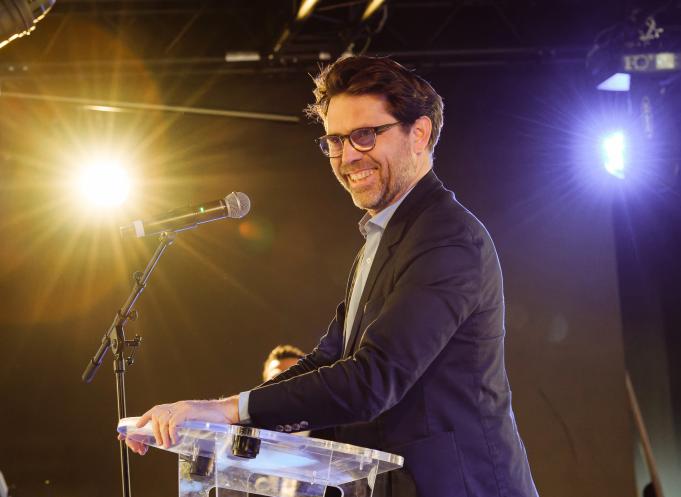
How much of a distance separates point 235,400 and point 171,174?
18.6 ft

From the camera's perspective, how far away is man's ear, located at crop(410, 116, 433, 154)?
238cm

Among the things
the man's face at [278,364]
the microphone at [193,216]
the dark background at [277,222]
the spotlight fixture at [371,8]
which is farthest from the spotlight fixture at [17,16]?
the dark background at [277,222]

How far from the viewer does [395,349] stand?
192 cm

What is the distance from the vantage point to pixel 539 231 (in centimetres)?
766

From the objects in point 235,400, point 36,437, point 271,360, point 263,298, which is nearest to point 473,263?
point 235,400

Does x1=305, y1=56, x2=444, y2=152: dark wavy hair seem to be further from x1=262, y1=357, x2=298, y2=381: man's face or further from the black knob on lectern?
x1=262, y1=357, x2=298, y2=381: man's face

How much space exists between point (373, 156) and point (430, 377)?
0.66m

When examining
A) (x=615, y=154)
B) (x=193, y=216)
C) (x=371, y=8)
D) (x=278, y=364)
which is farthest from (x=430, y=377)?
(x=615, y=154)

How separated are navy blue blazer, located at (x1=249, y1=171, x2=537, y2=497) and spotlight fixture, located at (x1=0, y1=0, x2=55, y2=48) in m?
1.40

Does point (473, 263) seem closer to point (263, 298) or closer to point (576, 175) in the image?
point (263, 298)

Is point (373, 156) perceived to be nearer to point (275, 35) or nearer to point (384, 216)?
point (384, 216)

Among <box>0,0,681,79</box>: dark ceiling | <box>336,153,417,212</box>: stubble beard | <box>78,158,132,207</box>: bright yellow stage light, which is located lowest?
<box>336,153,417,212</box>: stubble beard

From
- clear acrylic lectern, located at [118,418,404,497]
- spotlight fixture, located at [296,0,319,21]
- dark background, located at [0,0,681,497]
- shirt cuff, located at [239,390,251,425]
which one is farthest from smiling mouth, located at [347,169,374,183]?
dark background, located at [0,0,681,497]

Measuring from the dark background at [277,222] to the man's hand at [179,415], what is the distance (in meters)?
5.16
